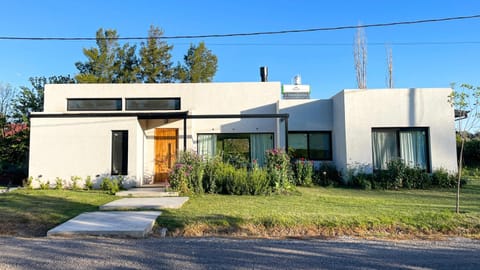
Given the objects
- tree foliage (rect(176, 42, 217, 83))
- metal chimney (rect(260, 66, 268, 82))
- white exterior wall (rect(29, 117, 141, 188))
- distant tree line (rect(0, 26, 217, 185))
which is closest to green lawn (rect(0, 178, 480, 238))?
white exterior wall (rect(29, 117, 141, 188))

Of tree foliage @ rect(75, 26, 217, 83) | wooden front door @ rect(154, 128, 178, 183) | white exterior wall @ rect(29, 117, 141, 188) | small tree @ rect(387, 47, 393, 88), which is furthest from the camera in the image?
tree foliage @ rect(75, 26, 217, 83)

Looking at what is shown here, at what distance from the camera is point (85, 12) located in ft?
43.6

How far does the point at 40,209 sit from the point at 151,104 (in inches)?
306

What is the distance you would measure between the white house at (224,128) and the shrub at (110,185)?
1.38 ft

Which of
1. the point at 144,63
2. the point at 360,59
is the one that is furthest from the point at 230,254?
the point at 144,63

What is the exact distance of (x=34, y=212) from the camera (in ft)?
23.1

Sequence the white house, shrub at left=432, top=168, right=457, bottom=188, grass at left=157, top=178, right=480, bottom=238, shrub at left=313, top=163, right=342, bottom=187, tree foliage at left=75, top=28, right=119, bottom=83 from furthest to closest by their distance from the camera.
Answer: tree foliage at left=75, top=28, right=119, bottom=83 → shrub at left=313, top=163, right=342, bottom=187 → the white house → shrub at left=432, top=168, right=457, bottom=188 → grass at left=157, top=178, right=480, bottom=238

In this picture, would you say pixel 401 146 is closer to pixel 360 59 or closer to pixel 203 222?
pixel 203 222

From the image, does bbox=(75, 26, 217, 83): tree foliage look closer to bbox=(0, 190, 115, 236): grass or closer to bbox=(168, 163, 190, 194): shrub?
bbox=(0, 190, 115, 236): grass

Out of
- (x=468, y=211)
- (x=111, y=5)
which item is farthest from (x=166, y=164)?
(x=468, y=211)

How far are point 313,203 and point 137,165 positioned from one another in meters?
6.80

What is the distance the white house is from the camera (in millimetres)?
11766

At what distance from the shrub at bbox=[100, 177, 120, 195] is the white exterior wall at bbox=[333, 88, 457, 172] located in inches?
340

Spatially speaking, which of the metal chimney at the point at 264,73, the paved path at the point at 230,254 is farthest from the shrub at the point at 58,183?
the metal chimney at the point at 264,73
